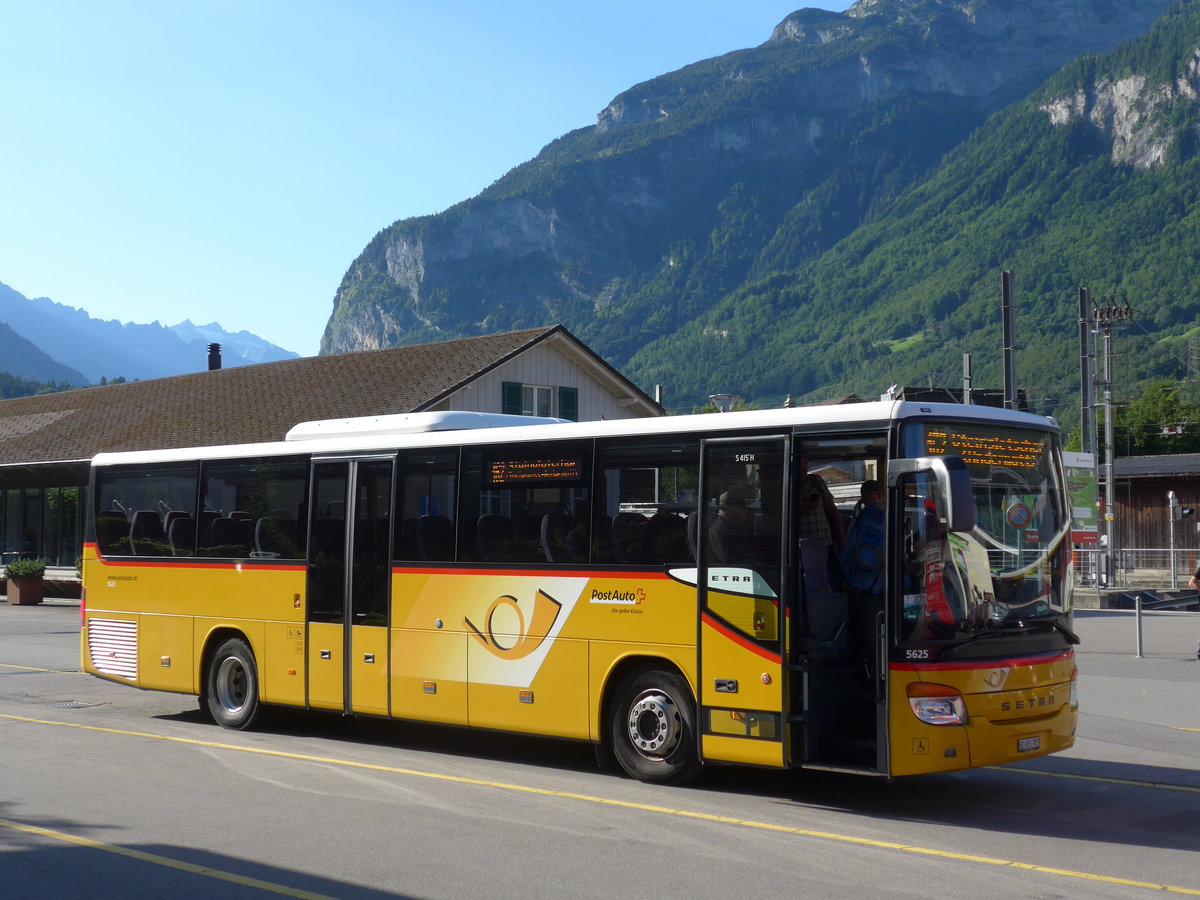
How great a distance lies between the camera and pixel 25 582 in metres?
39.0

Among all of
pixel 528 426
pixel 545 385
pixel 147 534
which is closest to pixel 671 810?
pixel 528 426

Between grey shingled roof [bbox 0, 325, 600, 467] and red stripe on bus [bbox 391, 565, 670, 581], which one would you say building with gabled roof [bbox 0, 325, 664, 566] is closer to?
grey shingled roof [bbox 0, 325, 600, 467]

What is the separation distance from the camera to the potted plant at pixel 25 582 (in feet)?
128

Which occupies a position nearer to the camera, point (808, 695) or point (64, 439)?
point (808, 695)

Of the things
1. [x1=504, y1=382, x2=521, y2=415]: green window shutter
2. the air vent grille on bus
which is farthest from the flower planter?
the air vent grille on bus

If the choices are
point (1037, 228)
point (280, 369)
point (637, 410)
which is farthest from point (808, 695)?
point (1037, 228)

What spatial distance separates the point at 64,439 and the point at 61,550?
3810 mm

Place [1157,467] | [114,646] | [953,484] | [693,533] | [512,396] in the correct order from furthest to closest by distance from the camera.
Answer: [1157,467]
[512,396]
[114,646]
[693,533]
[953,484]

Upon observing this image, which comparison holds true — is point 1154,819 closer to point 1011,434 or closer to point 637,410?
point 1011,434

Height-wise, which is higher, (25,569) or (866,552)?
(866,552)

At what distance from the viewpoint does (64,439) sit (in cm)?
4597

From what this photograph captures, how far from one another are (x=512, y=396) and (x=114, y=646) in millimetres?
22455

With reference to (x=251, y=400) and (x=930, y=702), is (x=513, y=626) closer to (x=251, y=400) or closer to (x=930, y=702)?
(x=930, y=702)

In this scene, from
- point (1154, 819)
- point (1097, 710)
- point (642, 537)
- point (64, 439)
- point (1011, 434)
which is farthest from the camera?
point (64, 439)
